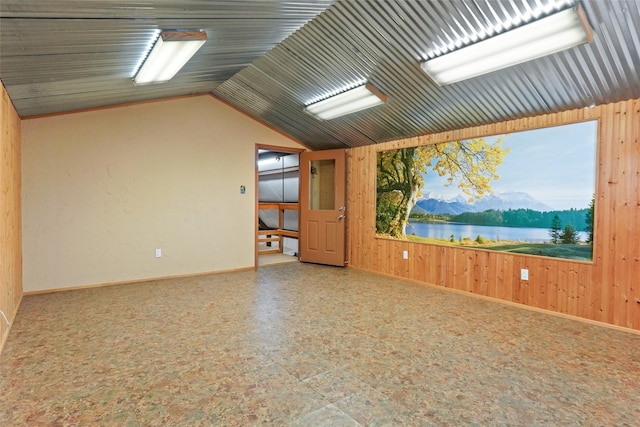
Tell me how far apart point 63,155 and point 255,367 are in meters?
3.72

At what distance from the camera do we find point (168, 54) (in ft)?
9.22

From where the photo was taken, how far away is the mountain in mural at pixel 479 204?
143 inches

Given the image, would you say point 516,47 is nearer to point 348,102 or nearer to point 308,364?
point 348,102

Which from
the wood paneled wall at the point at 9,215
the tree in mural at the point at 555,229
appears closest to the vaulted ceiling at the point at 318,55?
the wood paneled wall at the point at 9,215

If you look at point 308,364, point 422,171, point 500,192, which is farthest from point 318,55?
point 308,364

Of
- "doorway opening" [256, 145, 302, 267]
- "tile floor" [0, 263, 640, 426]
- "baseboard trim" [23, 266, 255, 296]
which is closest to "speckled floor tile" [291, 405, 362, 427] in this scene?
"tile floor" [0, 263, 640, 426]

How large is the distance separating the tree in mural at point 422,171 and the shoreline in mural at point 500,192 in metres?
0.01

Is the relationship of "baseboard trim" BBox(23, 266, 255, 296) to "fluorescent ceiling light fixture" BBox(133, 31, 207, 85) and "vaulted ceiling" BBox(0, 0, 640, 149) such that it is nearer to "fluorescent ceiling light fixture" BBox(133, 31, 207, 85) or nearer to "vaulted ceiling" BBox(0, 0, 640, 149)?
"vaulted ceiling" BBox(0, 0, 640, 149)

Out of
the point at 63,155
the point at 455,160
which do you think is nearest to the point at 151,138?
the point at 63,155

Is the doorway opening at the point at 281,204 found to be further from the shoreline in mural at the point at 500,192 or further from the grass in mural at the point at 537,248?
the grass in mural at the point at 537,248

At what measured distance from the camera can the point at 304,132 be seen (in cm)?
565

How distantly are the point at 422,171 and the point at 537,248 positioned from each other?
1735 mm

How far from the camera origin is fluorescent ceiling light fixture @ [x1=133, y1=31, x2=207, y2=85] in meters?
2.54

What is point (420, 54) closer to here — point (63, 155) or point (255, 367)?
point (255, 367)
